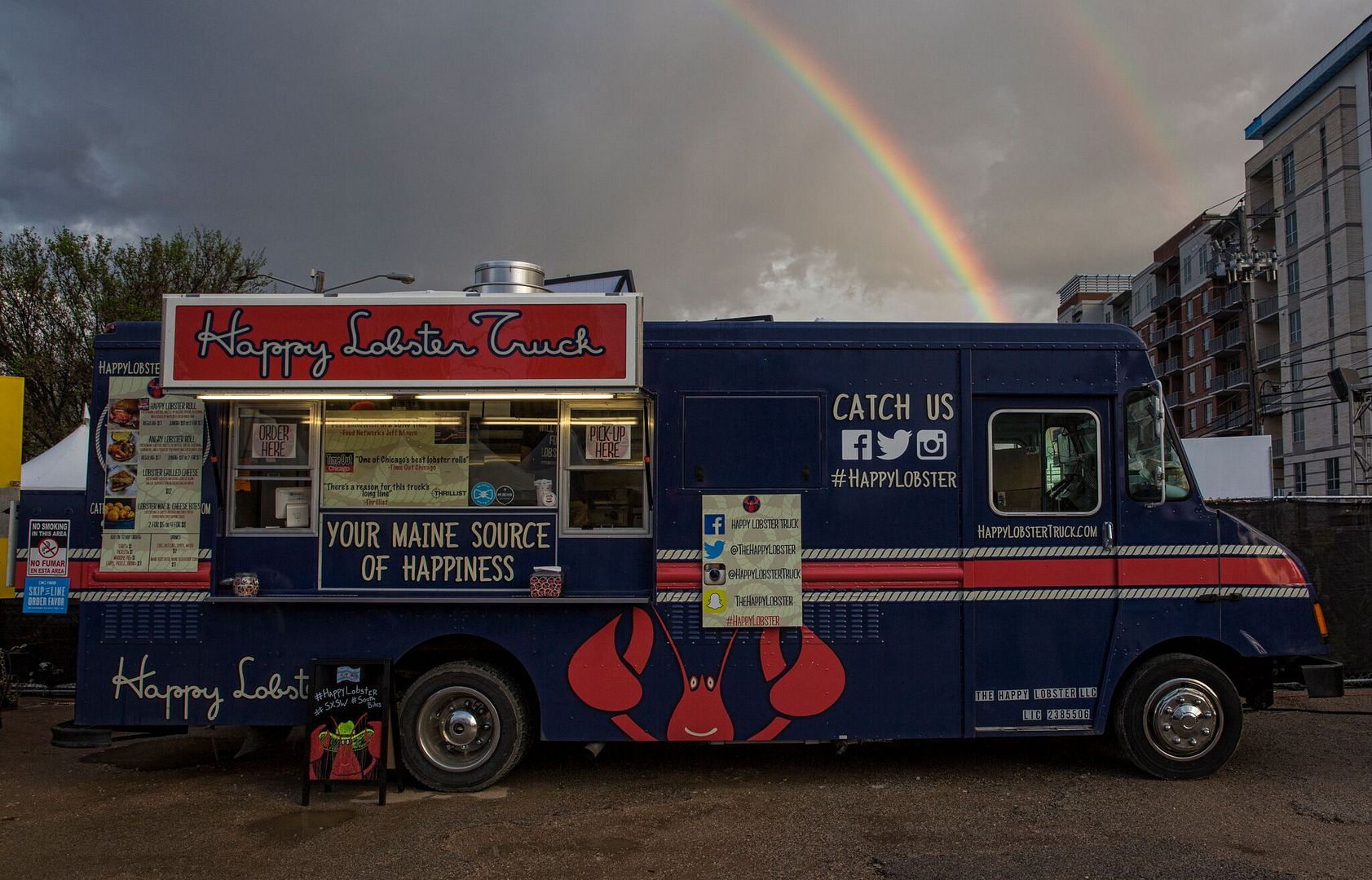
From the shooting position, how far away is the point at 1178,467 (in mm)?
6480

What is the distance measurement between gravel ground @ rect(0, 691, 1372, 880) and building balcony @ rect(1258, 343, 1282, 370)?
53.2 meters

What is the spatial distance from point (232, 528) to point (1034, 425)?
18.6ft

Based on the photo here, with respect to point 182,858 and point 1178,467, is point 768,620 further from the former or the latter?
point 182,858

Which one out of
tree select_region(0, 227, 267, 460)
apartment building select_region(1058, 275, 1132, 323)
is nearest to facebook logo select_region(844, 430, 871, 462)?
tree select_region(0, 227, 267, 460)

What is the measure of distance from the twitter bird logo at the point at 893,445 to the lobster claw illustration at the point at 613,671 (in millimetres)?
2010

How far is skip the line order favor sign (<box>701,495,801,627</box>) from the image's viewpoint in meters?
6.30

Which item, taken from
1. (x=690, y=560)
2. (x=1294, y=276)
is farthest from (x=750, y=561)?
(x=1294, y=276)

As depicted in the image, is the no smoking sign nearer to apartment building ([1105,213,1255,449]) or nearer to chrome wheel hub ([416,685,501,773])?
chrome wheel hub ([416,685,501,773])

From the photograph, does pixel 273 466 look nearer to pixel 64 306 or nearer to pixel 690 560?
pixel 690 560

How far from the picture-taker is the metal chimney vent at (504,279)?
6691 mm

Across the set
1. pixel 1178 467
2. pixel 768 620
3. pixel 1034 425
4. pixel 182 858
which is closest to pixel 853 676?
pixel 768 620

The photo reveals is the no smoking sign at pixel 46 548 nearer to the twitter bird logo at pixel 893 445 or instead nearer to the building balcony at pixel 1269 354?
the twitter bird logo at pixel 893 445

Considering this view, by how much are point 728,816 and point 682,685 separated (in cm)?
89

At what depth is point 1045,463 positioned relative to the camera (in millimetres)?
6508
